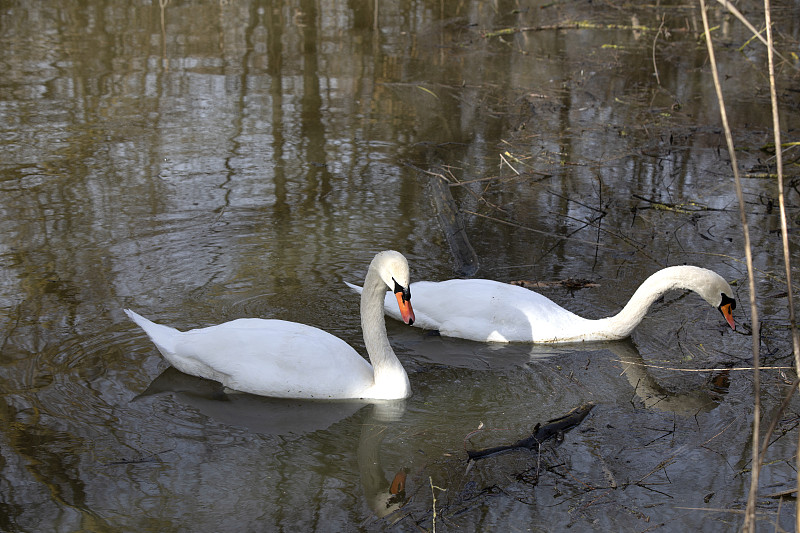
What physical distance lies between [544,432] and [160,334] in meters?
2.56

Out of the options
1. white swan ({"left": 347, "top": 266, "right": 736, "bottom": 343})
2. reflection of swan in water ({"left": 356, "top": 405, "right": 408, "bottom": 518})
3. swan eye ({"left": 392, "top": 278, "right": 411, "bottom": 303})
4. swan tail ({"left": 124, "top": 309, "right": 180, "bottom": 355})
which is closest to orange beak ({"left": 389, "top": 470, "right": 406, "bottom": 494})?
reflection of swan in water ({"left": 356, "top": 405, "right": 408, "bottom": 518})

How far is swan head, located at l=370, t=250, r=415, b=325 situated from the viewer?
5164 millimetres

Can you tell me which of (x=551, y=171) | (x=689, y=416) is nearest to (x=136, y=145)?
(x=551, y=171)

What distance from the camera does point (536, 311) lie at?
21.0 feet

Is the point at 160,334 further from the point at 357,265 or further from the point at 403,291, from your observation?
the point at 357,265

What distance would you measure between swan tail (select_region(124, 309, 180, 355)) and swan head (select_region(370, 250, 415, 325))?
1486mm

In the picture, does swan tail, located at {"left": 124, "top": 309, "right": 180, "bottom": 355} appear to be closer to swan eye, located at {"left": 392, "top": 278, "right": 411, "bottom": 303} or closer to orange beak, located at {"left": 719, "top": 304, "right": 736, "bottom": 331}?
swan eye, located at {"left": 392, "top": 278, "right": 411, "bottom": 303}

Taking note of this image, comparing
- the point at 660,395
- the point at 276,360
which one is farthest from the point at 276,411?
the point at 660,395

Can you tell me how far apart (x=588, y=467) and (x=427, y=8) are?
16996 mm

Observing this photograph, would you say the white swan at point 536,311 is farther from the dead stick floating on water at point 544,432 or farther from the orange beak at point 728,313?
the dead stick floating on water at point 544,432

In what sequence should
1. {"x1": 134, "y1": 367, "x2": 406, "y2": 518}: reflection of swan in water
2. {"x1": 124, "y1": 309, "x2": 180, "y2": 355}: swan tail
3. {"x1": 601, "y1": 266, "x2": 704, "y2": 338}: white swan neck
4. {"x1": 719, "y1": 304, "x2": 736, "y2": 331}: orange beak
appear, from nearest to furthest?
{"x1": 134, "y1": 367, "x2": 406, "y2": 518}: reflection of swan in water
{"x1": 124, "y1": 309, "x2": 180, "y2": 355}: swan tail
{"x1": 719, "y1": 304, "x2": 736, "y2": 331}: orange beak
{"x1": 601, "y1": 266, "x2": 704, "y2": 338}: white swan neck

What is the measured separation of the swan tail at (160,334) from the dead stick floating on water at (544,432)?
2130 millimetres

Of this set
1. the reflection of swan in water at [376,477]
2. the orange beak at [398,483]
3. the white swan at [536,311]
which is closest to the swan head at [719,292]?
the white swan at [536,311]

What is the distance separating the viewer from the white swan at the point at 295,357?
17.7ft
